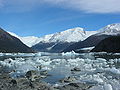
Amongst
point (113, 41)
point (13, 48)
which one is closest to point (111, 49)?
point (113, 41)

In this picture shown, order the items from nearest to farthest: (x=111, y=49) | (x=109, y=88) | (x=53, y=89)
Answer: (x=109, y=88)
(x=53, y=89)
(x=111, y=49)

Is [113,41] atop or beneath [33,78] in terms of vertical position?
atop

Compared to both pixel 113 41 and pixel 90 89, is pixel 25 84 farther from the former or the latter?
pixel 113 41

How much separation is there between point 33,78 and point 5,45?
424ft

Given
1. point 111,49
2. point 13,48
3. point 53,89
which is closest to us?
point 53,89

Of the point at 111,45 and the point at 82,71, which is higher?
the point at 111,45

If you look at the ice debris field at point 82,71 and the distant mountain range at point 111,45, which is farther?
the distant mountain range at point 111,45

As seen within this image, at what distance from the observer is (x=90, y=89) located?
12305mm

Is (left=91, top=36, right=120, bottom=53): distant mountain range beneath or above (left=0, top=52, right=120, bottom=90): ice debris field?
above

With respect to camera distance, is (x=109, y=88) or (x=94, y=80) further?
(x=94, y=80)

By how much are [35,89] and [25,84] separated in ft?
4.99

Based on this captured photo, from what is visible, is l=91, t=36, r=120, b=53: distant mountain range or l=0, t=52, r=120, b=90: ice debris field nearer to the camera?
l=0, t=52, r=120, b=90: ice debris field

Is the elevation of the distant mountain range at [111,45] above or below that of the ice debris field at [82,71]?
above

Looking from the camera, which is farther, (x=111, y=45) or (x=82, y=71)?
(x=111, y=45)
